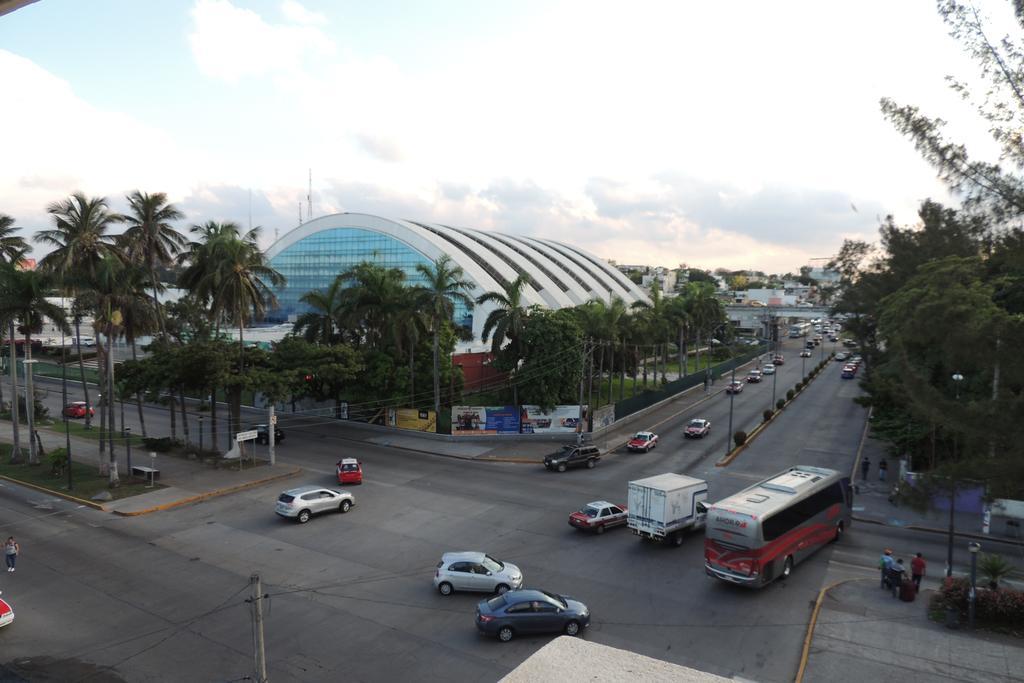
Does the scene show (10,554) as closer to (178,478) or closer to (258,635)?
(178,478)

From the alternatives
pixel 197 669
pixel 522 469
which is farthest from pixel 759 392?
pixel 197 669

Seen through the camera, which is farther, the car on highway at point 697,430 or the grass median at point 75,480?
the car on highway at point 697,430

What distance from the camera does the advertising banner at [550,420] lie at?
45.7 meters

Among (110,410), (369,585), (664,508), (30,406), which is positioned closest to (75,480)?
(110,410)

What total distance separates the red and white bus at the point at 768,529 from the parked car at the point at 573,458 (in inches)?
586

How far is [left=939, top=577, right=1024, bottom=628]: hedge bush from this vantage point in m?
18.0

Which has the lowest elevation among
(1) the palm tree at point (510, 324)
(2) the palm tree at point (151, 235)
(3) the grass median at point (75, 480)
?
(3) the grass median at point (75, 480)

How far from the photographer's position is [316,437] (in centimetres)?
4562

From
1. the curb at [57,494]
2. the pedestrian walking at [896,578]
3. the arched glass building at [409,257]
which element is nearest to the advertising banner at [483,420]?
the arched glass building at [409,257]

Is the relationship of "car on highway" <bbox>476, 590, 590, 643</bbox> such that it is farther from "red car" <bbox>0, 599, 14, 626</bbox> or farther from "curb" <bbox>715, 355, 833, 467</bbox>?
"curb" <bbox>715, 355, 833, 467</bbox>

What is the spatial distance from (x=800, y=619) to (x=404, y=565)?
12788mm

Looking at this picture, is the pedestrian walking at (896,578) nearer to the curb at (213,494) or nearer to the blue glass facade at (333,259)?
the curb at (213,494)

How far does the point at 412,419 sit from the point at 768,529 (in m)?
31.5

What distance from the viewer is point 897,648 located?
54.8 ft
